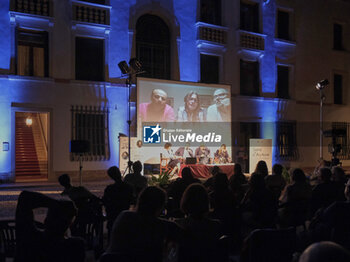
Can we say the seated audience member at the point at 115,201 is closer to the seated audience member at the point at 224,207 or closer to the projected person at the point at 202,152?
the seated audience member at the point at 224,207

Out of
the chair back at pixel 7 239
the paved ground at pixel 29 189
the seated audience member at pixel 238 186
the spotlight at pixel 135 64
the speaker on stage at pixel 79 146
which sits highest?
the spotlight at pixel 135 64

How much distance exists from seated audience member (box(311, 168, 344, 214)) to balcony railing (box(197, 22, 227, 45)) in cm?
1147

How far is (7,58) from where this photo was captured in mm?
11617

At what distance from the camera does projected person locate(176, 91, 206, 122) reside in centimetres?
1380

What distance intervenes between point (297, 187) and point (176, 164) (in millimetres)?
7354

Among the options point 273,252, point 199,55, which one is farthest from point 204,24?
point 273,252

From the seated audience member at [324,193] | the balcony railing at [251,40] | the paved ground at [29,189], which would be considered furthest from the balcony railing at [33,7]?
the seated audience member at [324,193]

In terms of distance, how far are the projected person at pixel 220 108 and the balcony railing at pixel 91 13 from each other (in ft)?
17.4

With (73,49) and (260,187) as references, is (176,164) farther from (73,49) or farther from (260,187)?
(260,187)

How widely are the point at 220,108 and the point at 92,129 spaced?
5.31 m

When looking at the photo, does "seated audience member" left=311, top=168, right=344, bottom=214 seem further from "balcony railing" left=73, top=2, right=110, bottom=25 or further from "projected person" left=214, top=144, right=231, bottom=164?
"balcony railing" left=73, top=2, right=110, bottom=25

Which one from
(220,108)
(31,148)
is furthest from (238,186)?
(31,148)

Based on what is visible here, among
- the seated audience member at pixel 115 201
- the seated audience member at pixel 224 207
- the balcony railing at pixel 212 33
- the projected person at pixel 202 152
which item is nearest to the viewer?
the seated audience member at pixel 224 207

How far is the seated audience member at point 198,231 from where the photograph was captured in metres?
2.66
